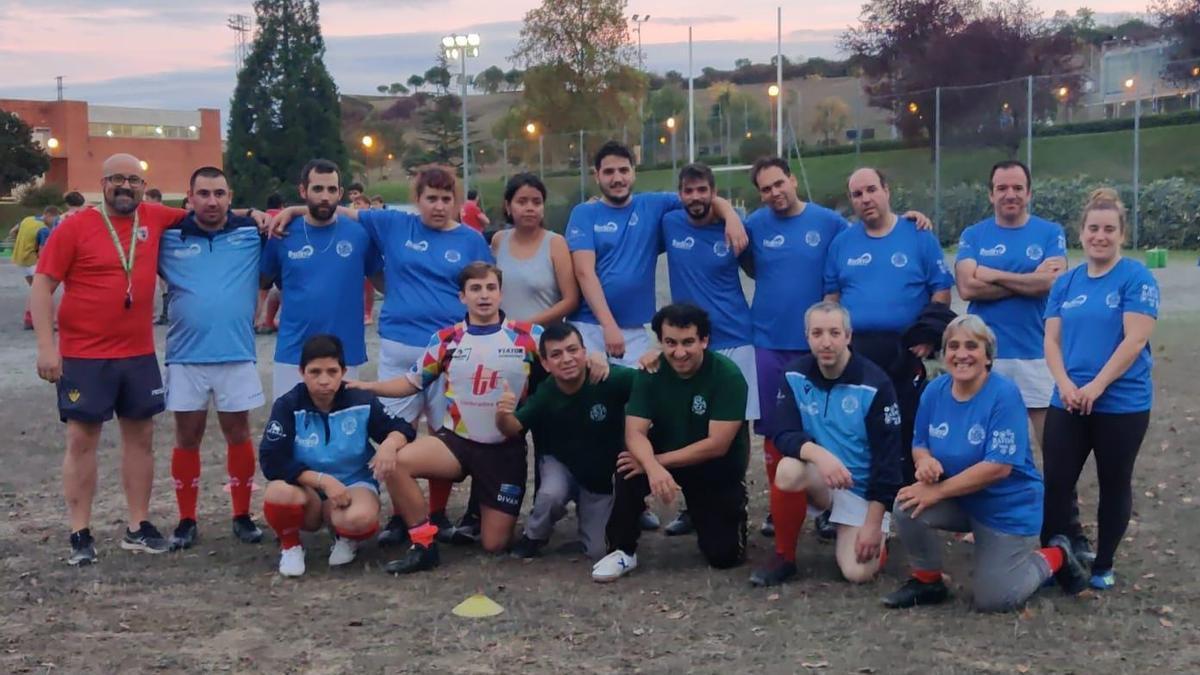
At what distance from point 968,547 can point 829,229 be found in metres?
1.75

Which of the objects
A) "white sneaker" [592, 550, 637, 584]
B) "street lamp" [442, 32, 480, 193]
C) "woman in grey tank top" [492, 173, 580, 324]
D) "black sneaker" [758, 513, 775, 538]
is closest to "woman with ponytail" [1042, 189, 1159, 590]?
"black sneaker" [758, 513, 775, 538]

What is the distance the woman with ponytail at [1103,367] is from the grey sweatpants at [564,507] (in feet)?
7.02

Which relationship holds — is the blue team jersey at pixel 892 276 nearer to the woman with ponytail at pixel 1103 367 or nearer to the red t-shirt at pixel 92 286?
the woman with ponytail at pixel 1103 367

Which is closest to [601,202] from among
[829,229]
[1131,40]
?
[829,229]

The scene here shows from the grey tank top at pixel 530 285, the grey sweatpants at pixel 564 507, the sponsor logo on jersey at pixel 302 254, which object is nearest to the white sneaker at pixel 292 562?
the grey sweatpants at pixel 564 507

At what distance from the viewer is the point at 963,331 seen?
5105 millimetres

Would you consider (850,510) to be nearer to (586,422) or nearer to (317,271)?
(586,422)

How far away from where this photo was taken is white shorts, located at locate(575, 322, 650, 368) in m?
6.66

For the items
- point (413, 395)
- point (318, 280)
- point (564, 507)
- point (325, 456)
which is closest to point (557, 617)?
point (564, 507)

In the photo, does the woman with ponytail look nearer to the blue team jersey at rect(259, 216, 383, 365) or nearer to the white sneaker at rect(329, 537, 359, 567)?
Result: the white sneaker at rect(329, 537, 359, 567)

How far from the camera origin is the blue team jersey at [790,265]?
247 inches

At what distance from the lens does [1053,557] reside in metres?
5.23

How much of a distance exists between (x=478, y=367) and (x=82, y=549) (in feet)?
7.05

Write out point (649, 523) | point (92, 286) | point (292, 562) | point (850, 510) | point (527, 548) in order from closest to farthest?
point (850, 510) → point (292, 562) → point (92, 286) → point (527, 548) → point (649, 523)
